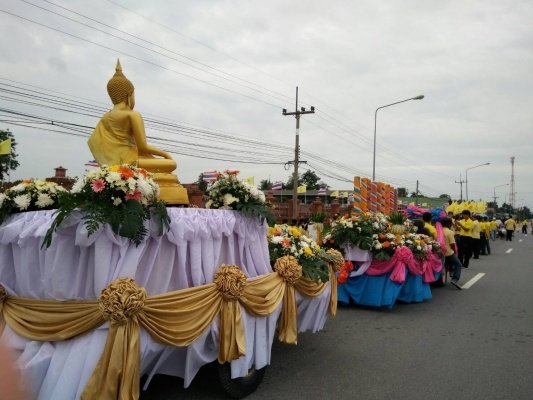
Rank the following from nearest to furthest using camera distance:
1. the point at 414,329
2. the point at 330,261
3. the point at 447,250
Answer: the point at 330,261 < the point at 414,329 < the point at 447,250

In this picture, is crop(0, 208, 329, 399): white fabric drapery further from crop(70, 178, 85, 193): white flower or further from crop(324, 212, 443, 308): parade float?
crop(324, 212, 443, 308): parade float

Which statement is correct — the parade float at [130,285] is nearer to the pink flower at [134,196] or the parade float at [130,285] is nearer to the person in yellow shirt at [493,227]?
the pink flower at [134,196]

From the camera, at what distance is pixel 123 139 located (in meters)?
4.70

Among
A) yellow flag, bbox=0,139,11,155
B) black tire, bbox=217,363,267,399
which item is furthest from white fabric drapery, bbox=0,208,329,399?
yellow flag, bbox=0,139,11,155

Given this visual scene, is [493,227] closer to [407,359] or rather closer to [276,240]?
[407,359]

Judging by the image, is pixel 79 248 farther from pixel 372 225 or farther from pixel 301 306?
pixel 372 225

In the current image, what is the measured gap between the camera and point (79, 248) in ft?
10.4

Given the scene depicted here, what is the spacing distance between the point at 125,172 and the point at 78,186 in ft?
1.14

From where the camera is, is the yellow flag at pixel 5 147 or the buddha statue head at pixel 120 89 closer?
the buddha statue head at pixel 120 89

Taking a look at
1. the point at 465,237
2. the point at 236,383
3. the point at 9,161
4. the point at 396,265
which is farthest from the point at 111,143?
the point at 9,161

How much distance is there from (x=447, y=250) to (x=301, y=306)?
6231 mm

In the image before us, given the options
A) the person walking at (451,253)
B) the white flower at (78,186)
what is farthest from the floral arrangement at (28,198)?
the person walking at (451,253)

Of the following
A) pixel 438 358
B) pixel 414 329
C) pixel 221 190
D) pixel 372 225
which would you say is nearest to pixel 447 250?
pixel 372 225

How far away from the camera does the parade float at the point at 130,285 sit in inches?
Answer: 117
